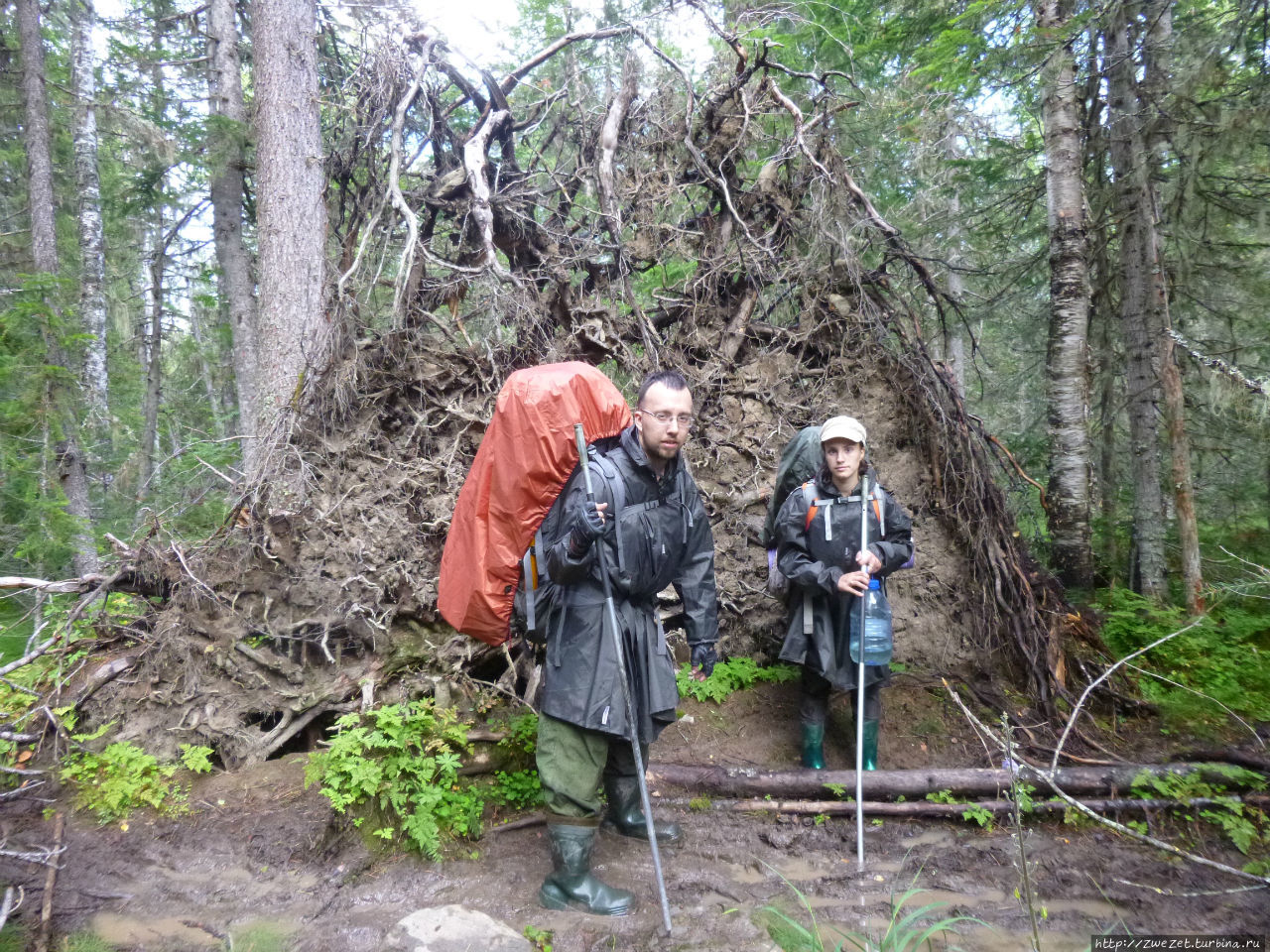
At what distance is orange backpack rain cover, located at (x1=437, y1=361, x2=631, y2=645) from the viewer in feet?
10.3

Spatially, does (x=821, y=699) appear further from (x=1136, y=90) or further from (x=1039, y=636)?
(x=1136, y=90)

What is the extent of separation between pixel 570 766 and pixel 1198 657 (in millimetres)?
5462

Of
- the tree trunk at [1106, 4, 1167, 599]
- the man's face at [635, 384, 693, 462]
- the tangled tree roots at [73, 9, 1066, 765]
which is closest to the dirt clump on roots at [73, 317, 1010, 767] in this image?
the tangled tree roots at [73, 9, 1066, 765]

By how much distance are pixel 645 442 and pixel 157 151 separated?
10165 millimetres

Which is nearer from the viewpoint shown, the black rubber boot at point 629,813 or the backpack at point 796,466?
the black rubber boot at point 629,813

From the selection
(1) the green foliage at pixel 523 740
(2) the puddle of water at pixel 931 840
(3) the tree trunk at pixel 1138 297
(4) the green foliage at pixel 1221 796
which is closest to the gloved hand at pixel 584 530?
(1) the green foliage at pixel 523 740

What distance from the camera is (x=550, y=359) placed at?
560 centimetres

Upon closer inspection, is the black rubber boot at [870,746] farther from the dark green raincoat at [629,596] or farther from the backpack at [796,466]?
the dark green raincoat at [629,596]

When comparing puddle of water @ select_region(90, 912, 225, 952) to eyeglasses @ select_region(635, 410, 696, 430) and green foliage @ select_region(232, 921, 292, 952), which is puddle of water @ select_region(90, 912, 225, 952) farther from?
eyeglasses @ select_region(635, 410, 696, 430)

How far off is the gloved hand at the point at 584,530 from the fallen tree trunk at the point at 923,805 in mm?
2140

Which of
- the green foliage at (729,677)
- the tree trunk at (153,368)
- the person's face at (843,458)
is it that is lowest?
the green foliage at (729,677)

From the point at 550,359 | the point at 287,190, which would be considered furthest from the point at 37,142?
the point at 550,359

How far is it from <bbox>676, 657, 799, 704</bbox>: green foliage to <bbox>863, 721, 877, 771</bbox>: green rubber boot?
87cm

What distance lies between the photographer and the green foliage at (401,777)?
3.39 meters
